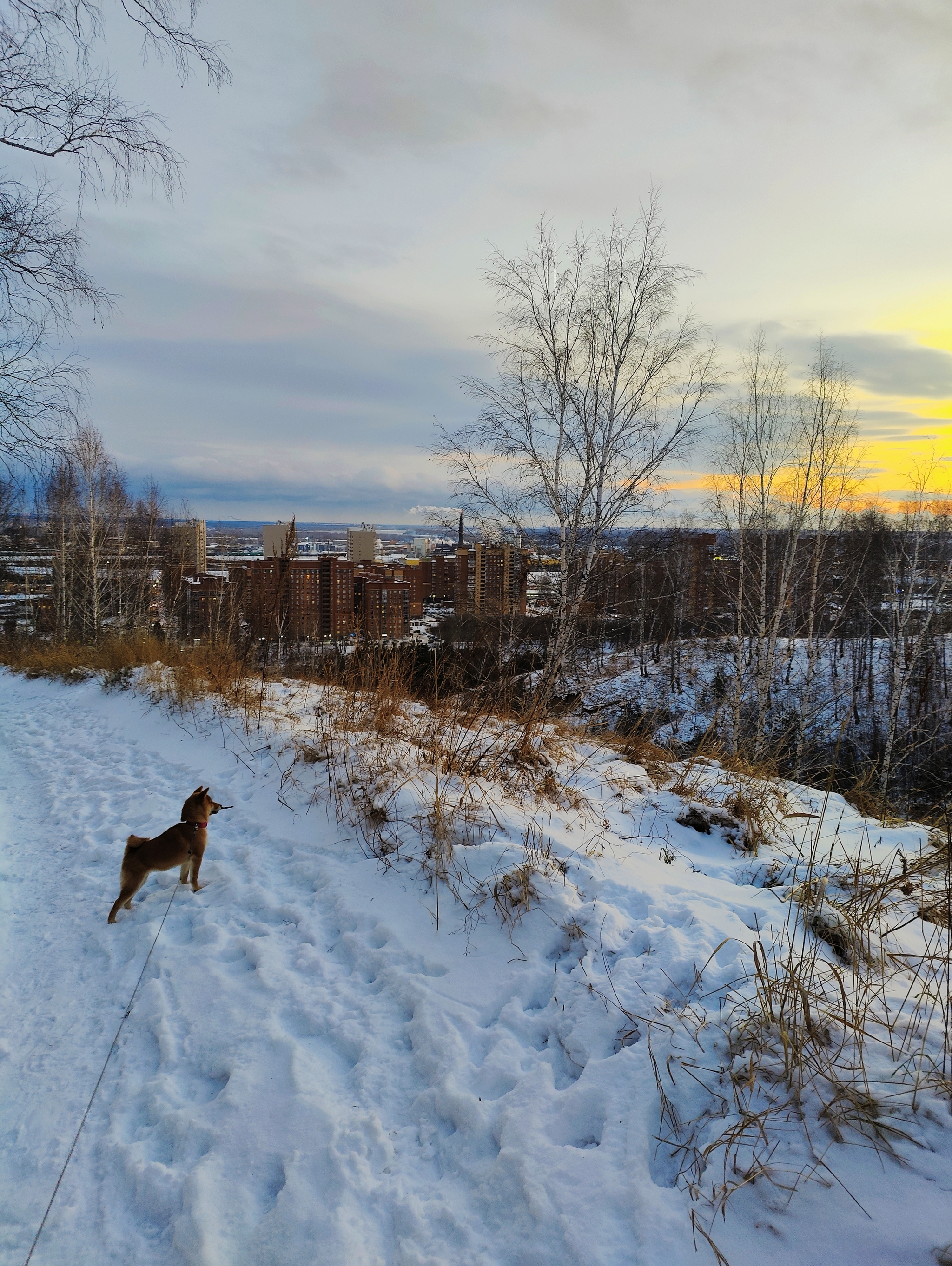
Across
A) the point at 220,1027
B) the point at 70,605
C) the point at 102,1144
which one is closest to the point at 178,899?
the point at 220,1027

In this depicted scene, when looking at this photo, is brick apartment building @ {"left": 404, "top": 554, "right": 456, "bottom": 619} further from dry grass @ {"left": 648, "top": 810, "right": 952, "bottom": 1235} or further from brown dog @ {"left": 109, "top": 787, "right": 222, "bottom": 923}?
dry grass @ {"left": 648, "top": 810, "right": 952, "bottom": 1235}

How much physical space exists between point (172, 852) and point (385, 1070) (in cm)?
172

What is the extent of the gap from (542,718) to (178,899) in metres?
2.87

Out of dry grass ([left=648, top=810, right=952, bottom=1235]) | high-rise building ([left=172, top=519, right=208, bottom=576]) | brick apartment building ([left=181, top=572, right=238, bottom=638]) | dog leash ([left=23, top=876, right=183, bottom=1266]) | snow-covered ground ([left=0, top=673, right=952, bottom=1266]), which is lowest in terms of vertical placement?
dog leash ([left=23, top=876, right=183, bottom=1266])

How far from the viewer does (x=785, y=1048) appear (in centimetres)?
169

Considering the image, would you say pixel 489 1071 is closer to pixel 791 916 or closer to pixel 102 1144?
pixel 102 1144

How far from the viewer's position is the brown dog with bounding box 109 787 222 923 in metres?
2.96

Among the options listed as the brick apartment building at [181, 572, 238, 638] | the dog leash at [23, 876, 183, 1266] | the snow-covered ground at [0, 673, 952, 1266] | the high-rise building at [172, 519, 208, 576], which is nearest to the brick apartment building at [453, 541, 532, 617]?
the brick apartment building at [181, 572, 238, 638]

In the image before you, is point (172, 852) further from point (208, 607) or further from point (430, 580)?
point (430, 580)

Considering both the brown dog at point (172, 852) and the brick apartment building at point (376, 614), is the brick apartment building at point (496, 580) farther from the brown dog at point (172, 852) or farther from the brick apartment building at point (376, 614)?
the brown dog at point (172, 852)

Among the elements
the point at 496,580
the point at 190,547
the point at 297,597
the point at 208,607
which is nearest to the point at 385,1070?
the point at 496,580

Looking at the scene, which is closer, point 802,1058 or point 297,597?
point 802,1058

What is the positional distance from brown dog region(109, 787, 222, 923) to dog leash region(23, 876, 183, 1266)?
0.20 metres

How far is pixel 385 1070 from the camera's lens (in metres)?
2.01
